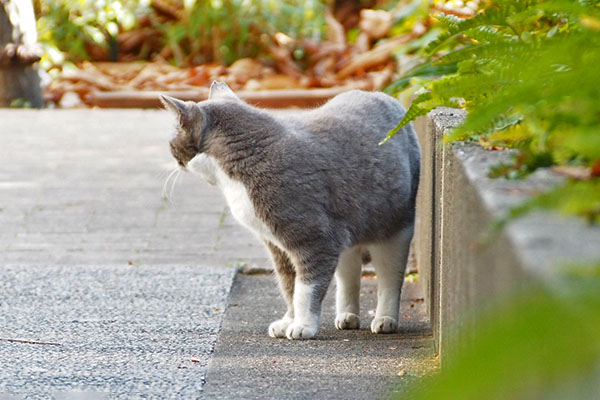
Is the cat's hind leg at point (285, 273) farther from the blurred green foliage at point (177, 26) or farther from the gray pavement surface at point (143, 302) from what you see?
the blurred green foliage at point (177, 26)

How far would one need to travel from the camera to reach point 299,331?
3750 millimetres

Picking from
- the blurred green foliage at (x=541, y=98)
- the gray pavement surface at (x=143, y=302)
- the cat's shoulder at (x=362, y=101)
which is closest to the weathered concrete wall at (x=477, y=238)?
the blurred green foliage at (x=541, y=98)

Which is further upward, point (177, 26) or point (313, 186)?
point (313, 186)

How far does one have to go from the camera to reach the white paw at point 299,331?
3748mm

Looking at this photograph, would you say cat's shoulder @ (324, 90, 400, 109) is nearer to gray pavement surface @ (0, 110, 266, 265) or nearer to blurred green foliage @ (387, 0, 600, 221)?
blurred green foliage @ (387, 0, 600, 221)

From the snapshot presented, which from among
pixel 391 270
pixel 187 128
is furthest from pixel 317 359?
pixel 187 128

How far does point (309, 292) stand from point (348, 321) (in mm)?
355

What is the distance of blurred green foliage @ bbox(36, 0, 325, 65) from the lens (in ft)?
42.0

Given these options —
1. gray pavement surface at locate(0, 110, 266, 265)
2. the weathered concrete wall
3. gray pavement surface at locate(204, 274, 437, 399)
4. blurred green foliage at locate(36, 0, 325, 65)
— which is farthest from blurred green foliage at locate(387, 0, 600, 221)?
blurred green foliage at locate(36, 0, 325, 65)

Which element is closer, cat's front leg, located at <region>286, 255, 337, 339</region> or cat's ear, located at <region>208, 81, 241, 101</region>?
cat's front leg, located at <region>286, 255, 337, 339</region>

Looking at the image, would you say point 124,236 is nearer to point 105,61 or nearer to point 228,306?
point 228,306

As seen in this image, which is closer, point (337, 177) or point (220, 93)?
point (337, 177)

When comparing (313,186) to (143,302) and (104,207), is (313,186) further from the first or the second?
(104,207)

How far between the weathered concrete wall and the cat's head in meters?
0.93
